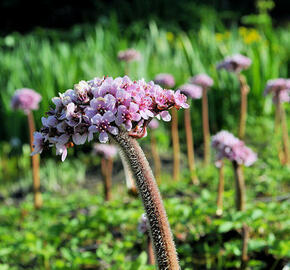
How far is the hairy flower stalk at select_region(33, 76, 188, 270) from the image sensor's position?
1059mm

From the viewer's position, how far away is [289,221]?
1892mm

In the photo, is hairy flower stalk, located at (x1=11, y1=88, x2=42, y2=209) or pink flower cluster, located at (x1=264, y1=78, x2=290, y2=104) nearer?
pink flower cluster, located at (x1=264, y1=78, x2=290, y2=104)

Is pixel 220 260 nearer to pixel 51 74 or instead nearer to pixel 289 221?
pixel 289 221

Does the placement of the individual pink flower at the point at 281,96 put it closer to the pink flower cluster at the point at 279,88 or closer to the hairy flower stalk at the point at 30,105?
the pink flower cluster at the point at 279,88

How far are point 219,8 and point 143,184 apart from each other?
11.1 m

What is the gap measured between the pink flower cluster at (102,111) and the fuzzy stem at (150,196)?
0.13ft

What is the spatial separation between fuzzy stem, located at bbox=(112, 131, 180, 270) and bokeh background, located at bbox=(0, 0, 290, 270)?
45cm

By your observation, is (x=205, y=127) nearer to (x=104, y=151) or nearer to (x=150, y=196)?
(x=104, y=151)

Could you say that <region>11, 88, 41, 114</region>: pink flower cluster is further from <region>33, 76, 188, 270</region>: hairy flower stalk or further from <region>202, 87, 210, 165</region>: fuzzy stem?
<region>33, 76, 188, 270</region>: hairy flower stalk

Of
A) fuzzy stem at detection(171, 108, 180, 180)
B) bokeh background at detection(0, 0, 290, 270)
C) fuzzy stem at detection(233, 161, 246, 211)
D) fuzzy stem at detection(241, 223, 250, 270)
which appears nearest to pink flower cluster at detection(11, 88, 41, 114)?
bokeh background at detection(0, 0, 290, 270)

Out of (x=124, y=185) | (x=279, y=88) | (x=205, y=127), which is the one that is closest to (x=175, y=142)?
(x=205, y=127)

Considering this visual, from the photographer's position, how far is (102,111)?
1061mm

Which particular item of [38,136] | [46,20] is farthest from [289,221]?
[46,20]

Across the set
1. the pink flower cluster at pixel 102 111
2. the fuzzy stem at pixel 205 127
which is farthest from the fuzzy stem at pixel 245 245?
the fuzzy stem at pixel 205 127
